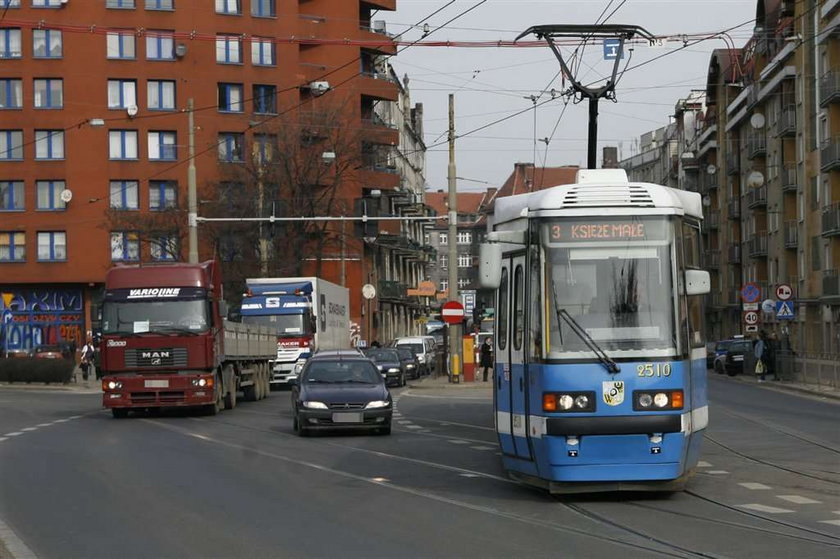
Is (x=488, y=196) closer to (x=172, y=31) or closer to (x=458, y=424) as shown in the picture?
(x=172, y=31)

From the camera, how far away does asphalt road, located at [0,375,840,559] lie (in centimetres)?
1090

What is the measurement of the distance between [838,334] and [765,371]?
12.7 meters

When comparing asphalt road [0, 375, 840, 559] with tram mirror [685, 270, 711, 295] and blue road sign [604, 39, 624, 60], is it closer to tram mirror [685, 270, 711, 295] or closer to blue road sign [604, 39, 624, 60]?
tram mirror [685, 270, 711, 295]

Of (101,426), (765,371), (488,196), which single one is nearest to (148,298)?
(101,426)

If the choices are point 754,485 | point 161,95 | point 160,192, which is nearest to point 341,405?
point 754,485

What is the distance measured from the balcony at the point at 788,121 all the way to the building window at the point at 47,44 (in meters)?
39.2

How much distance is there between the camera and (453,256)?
44.7 metres

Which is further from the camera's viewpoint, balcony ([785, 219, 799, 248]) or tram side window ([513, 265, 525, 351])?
balcony ([785, 219, 799, 248])

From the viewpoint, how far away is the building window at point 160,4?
72.7m

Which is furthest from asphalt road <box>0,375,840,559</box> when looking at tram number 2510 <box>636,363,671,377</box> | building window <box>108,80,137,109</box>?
building window <box>108,80,137,109</box>

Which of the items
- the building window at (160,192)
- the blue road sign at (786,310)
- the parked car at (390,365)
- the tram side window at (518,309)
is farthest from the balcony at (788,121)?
the tram side window at (518,309)

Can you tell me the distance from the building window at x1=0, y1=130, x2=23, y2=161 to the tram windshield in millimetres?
63857

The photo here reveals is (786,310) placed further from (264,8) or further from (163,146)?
(163,146)

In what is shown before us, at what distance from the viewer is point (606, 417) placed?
1304 centimetres
